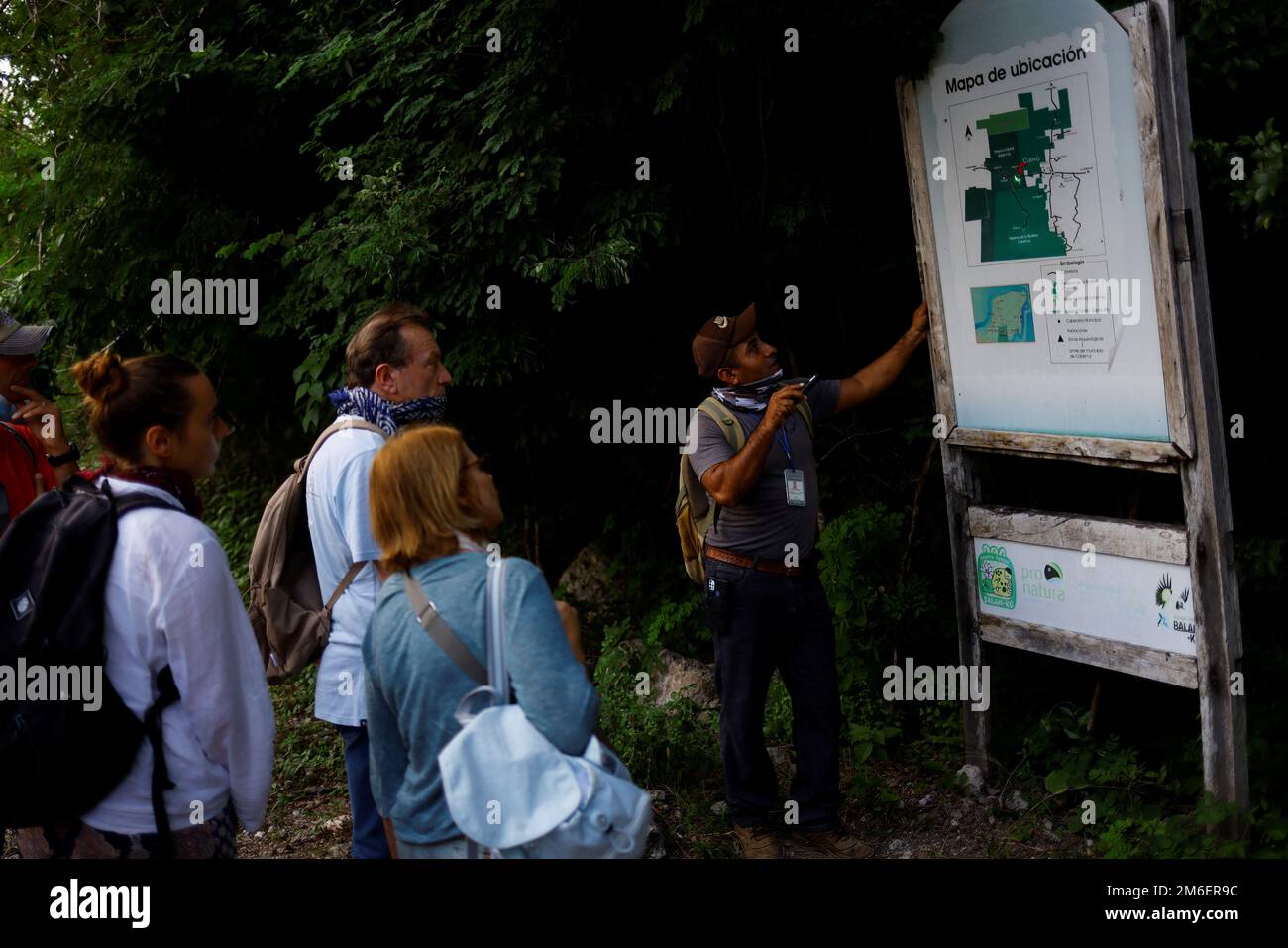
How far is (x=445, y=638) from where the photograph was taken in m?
2.56

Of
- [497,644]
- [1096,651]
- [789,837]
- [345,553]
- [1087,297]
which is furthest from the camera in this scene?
[789,837]

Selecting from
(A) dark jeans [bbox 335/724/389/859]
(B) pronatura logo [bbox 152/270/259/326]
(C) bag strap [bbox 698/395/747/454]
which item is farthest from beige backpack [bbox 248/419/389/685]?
(B) pronatura logo [bbox 152/270/259/326]

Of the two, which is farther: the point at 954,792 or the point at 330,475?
the point at 954,792

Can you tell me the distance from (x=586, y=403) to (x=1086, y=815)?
10.7 ft

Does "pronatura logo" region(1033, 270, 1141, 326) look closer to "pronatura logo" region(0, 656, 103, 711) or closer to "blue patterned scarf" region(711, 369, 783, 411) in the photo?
"blue patterned scarf" region(711, 369, 783, 411)

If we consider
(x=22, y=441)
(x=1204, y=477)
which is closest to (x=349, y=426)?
(x=22, y=441)

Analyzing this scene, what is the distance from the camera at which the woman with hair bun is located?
2.65 m

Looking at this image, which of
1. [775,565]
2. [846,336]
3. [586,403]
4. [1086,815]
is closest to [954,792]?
[1086,815]

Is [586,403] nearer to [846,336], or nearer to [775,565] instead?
[846,336]

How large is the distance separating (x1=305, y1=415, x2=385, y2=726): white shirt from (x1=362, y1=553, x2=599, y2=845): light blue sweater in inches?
31.2

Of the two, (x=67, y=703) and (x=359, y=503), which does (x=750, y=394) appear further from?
(x=67, y=703)

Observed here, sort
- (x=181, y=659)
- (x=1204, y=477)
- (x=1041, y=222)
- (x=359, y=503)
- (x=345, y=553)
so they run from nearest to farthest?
(x=181, y=659), (x=359, y=503), (x=345, y=553), (x=1204, y=477), (x=1041, y=222)

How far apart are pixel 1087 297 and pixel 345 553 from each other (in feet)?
8.92

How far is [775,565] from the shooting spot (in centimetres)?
457
